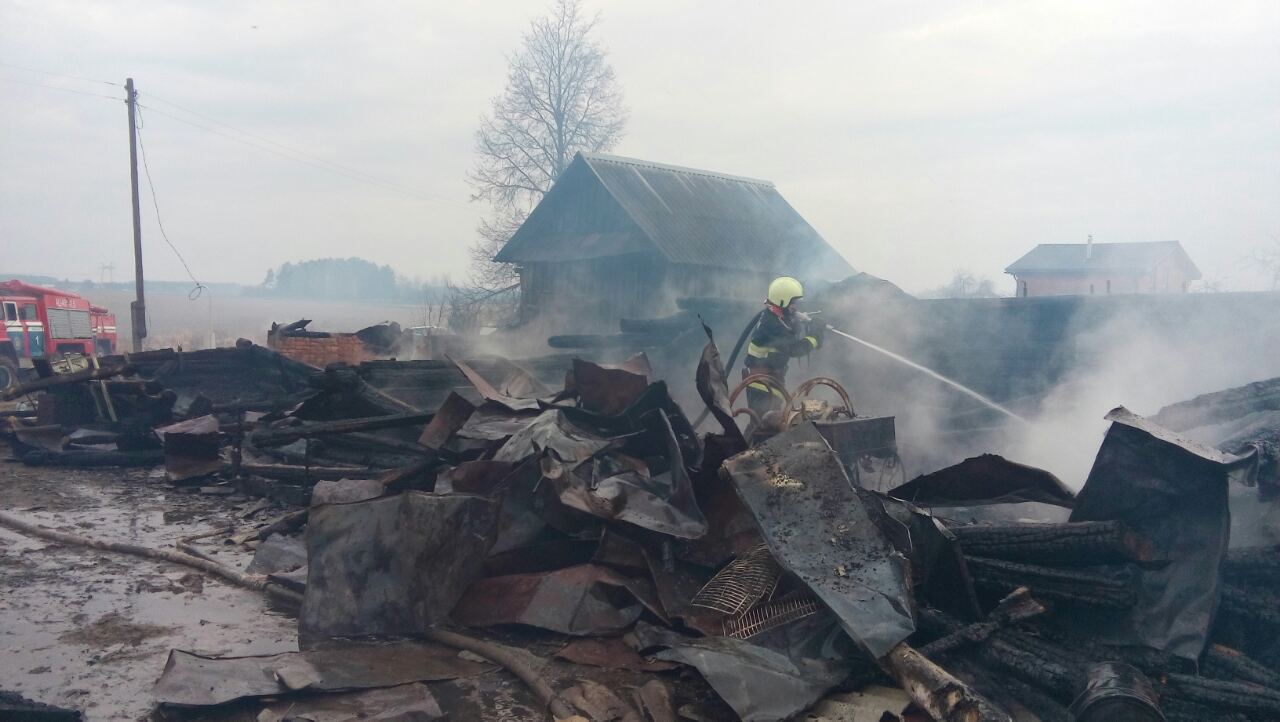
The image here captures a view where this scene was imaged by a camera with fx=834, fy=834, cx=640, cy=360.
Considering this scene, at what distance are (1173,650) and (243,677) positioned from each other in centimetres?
452

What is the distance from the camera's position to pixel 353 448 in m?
8.10

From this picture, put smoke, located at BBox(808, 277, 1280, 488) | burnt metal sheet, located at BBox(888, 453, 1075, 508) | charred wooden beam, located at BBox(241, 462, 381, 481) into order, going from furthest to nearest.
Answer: smoke, located at BBox(808, 277, 1280, 488), charred wooden beam, located at BBox(241, 462, 381, 481), burnt metal sheet, located at BBox(888, 453, 1075, 508)

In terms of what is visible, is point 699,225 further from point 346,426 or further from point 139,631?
point 139,631

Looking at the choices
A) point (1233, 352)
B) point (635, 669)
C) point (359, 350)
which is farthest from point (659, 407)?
point (359, 350)

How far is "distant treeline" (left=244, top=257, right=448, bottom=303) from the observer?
344 ft

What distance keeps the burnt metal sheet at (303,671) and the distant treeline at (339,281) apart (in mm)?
A: 99175

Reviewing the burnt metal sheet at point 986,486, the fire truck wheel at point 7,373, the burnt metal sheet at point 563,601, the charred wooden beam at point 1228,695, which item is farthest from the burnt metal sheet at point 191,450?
the fire truck wheel at point 7,373

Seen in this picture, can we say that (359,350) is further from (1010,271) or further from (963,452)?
(1010,271)

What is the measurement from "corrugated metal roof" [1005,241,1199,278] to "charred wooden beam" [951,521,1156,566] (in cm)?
4474

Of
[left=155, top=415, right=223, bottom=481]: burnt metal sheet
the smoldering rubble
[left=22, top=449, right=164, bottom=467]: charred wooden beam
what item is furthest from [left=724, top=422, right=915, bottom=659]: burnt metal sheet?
[left=22, top=449, right=164, bottom=467]: charred wooden beam

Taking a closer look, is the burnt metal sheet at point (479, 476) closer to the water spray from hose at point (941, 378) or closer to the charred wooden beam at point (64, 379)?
the water spray from hose at point (941, 378)

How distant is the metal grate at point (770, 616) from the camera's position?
4.37m

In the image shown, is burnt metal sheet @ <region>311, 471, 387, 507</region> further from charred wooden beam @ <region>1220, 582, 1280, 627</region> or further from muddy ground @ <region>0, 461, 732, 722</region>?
charred wooden beam @ <region>1220, 582, 1280, 627</region>

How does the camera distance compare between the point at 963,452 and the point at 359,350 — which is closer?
the point at 963,452
